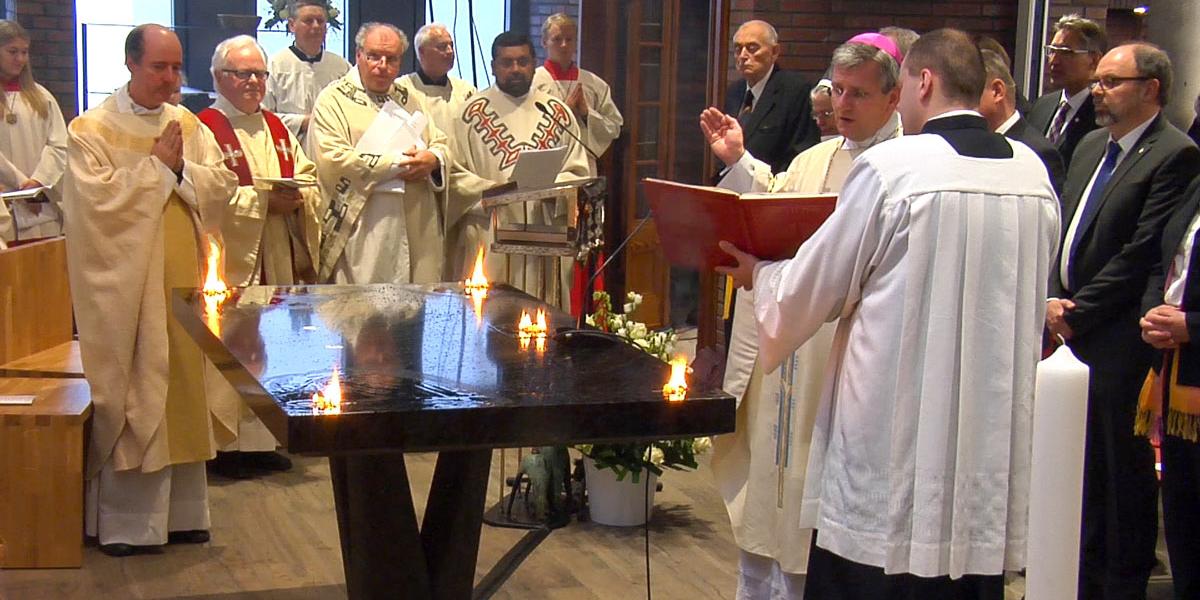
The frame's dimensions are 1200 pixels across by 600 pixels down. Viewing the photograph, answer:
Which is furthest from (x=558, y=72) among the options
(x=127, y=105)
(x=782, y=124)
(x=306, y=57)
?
(x=127, y=105)

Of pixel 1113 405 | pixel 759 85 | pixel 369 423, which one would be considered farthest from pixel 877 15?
pixel 369 423

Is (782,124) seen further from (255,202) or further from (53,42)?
(53,42)

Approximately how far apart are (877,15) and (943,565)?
5.93 m

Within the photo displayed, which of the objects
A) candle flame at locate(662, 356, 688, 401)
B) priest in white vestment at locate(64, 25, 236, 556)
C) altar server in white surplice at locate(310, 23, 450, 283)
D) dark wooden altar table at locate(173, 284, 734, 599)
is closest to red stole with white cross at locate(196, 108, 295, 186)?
altar server in white surplice at locate(310, 23, 450, 283)

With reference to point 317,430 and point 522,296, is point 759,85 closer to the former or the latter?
point 522,296

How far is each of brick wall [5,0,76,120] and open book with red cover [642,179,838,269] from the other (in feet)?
19.5

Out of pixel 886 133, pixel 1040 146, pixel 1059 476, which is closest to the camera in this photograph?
pixel 1059 476

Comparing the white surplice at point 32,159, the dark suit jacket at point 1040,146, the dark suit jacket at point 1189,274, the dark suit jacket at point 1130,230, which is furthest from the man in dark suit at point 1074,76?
the white surplice at point 32,159

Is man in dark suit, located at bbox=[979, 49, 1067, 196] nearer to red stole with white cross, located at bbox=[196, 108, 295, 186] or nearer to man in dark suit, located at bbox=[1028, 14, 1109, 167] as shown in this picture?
man in dark suit, located at bbox=[1028, 14, 1109, 167]

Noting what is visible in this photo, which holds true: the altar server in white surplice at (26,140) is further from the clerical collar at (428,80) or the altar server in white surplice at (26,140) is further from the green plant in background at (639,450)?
the green plant in background at (639,450)

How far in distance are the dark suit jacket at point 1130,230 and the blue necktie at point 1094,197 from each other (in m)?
0.02

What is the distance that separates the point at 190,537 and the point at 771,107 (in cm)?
293

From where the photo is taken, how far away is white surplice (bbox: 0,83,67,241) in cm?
640

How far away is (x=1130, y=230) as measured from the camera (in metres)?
3.96
